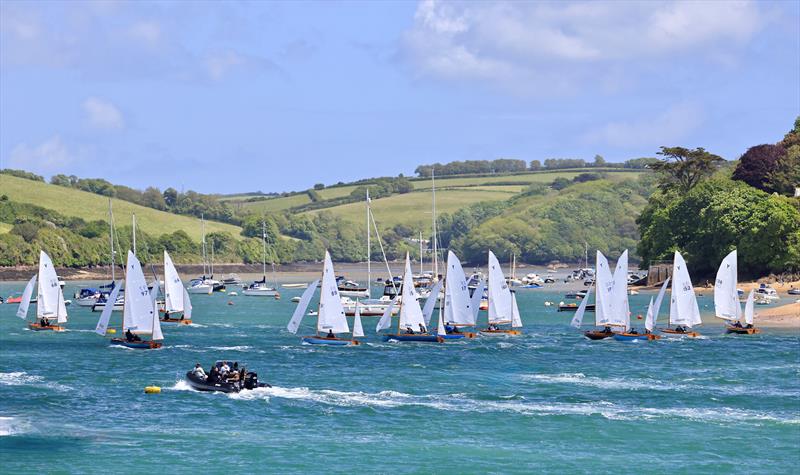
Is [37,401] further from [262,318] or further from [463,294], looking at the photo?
[262,318]

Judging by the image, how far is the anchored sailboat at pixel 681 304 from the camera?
117250 mm

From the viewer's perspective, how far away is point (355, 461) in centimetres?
5903

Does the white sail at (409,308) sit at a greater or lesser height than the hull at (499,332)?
greater

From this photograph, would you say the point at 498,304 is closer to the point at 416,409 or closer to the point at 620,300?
the point at 620,300

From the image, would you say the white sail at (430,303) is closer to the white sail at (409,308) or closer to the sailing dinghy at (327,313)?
the white sail at (409,308)

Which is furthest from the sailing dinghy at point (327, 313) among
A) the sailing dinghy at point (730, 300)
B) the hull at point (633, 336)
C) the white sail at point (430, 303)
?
the sailing dinghy at point (730, 300)

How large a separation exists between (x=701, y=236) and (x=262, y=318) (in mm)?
77869

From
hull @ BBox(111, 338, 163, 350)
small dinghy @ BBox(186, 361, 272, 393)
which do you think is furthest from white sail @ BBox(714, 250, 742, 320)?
small dinghy @ BBox(186, 361, 272, 393)

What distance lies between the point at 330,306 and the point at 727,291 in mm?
41095

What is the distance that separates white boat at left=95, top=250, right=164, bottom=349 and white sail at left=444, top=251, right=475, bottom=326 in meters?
24.4

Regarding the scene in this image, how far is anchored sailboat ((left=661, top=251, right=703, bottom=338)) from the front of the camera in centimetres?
11725

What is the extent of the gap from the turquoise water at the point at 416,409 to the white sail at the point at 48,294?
15031mm

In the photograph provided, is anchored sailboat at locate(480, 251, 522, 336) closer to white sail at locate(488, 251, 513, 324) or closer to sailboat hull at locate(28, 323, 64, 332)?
white sail at locate(488, 251, 513, 324)

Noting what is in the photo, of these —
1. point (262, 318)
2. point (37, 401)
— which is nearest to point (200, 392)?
point (37, 401)
